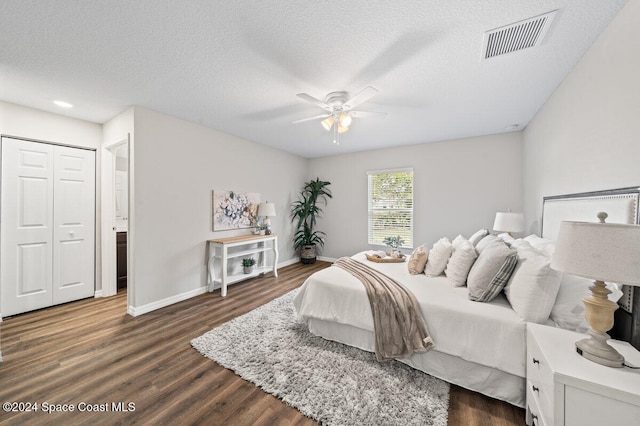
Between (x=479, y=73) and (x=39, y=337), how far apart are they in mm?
5013

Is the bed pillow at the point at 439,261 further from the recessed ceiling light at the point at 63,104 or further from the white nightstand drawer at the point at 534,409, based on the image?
Result: the recessed ceiling light at the point at 63,104

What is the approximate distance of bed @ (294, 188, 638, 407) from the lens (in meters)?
1.48

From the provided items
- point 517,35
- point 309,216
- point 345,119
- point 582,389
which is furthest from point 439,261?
point 309,216

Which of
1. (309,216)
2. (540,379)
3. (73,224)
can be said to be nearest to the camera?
(540,379)

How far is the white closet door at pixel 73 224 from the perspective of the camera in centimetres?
308

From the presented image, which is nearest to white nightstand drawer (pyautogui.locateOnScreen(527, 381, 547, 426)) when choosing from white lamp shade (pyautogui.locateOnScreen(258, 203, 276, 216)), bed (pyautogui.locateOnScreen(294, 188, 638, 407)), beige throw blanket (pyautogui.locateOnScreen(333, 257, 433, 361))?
bed (pyautogui.locateOnScreen(294, 188, 638, 407))

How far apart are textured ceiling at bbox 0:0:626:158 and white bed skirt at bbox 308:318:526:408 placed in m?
2.38

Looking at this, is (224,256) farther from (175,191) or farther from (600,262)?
(600,262)

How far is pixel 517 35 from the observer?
5.43ft

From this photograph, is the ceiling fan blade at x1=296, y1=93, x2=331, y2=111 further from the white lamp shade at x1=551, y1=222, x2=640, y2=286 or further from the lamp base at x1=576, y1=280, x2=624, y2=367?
the lamp base at x1=576, y1=280, x2=624, y2=367

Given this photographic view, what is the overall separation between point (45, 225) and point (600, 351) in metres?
5.20

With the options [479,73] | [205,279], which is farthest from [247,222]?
[479,73]

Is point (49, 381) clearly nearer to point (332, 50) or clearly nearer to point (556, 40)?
point (332, 50)

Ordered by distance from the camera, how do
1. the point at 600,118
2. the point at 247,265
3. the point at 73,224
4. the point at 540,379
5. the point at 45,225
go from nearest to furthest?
the point at 540,379 → the point at 600,118 → the point at 45,225 → the point at 73,224 → the point at 247,265
